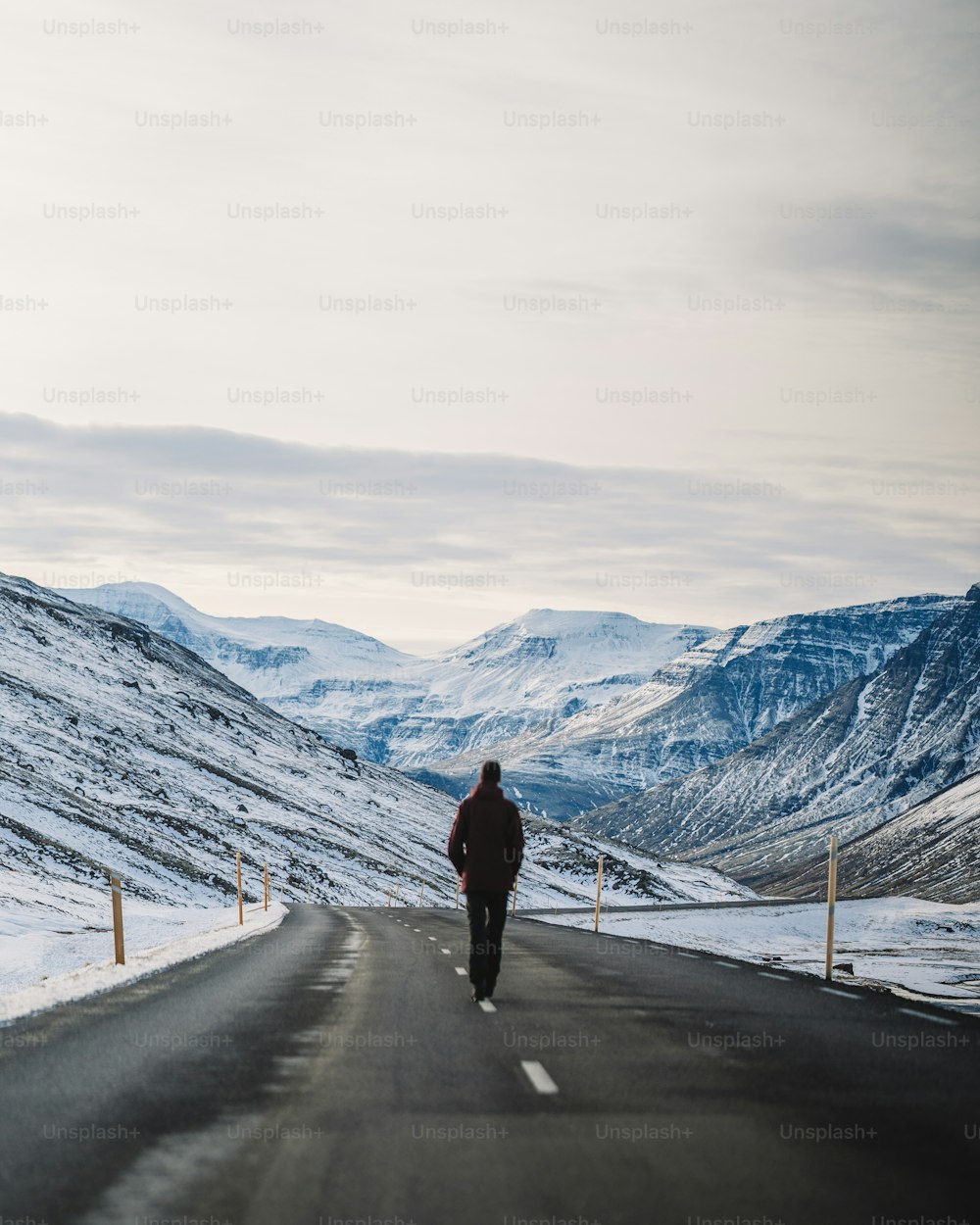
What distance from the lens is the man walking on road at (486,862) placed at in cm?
1538

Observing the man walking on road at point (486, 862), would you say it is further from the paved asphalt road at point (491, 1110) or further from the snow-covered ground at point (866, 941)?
the snow-covered ground at point (866, 941)

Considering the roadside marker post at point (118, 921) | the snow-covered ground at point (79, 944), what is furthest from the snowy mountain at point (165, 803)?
the roadside marker post at point (118, 921)

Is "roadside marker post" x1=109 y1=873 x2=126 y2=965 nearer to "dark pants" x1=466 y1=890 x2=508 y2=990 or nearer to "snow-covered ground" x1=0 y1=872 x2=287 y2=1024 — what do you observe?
"snow-covered ground" x1=0 y1=872 x2=287 y2=1024

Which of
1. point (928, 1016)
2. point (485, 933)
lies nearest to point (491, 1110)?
point (485, 933)

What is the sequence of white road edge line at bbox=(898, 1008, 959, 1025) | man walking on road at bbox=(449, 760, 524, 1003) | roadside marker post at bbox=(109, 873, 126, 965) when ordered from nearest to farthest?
white road edge line at bbox=(898, 1008, 959, 1025)
man walking on road at bbox=(449, 760, 524, 1003)
roadside marker post at bbox=(109, 873, 126, 965)

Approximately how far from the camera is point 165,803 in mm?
115938

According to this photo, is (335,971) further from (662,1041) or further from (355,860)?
(355,860)

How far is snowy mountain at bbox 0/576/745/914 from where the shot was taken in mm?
79375

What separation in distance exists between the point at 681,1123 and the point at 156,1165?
10.5ft

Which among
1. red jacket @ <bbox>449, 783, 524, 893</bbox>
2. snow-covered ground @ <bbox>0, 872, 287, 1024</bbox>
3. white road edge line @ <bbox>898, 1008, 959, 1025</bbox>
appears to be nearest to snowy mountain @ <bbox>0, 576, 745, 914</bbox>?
snow-covered ground @ <bbox>0, 872, 287, 1024</bbox>

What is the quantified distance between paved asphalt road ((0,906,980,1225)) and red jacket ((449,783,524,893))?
138 centimetres

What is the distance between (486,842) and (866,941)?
27783 mm

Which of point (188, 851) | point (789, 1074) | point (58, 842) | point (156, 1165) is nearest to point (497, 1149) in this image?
point (156, 1165)

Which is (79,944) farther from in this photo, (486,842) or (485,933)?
(486,842)
